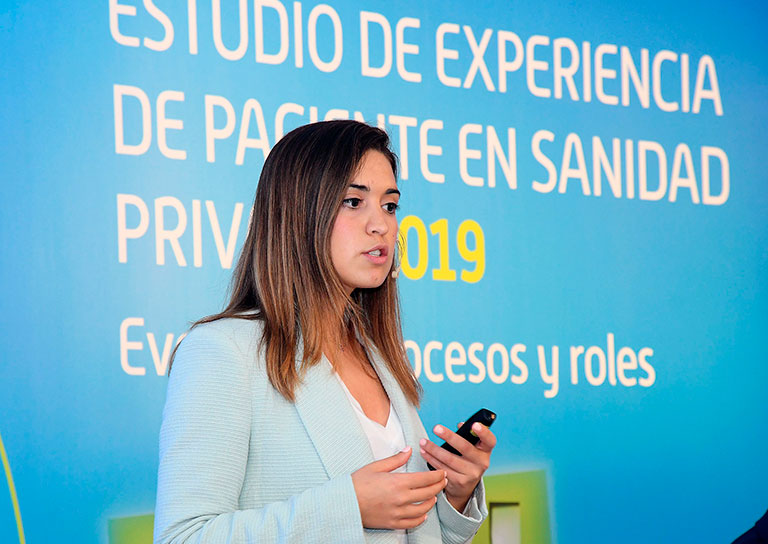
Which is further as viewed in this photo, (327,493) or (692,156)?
(692,156)

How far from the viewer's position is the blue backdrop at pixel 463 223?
2590 mm

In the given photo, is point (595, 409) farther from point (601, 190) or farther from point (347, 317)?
point (347, 317)

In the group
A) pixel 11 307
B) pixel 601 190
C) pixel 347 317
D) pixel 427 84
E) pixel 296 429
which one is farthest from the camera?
pixel 601 190

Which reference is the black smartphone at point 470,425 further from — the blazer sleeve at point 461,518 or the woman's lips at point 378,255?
the woman's lips at point 378,255

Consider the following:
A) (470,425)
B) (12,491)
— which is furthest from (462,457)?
(12,491)

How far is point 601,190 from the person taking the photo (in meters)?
3.38

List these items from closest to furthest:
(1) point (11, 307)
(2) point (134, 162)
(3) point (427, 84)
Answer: (1) point (11, 307), (2) point (134, 162), (3) point (427, 84)

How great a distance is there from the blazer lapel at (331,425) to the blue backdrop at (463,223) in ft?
3.96

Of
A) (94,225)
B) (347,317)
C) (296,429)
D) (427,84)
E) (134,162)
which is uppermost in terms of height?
(427,84)

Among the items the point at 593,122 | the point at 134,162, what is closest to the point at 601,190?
the point at 593,122

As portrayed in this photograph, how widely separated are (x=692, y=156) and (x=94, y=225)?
7.22ft

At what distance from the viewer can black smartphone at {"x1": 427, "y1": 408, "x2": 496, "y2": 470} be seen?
1.59 metres

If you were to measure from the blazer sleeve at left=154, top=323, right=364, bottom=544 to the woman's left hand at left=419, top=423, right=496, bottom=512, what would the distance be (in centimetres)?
24

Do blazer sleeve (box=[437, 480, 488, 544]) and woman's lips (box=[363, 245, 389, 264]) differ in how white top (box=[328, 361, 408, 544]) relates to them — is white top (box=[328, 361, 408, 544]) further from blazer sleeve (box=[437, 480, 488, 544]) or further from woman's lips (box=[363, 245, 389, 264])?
woman's lips (box=[363, 245, 389, 264])
